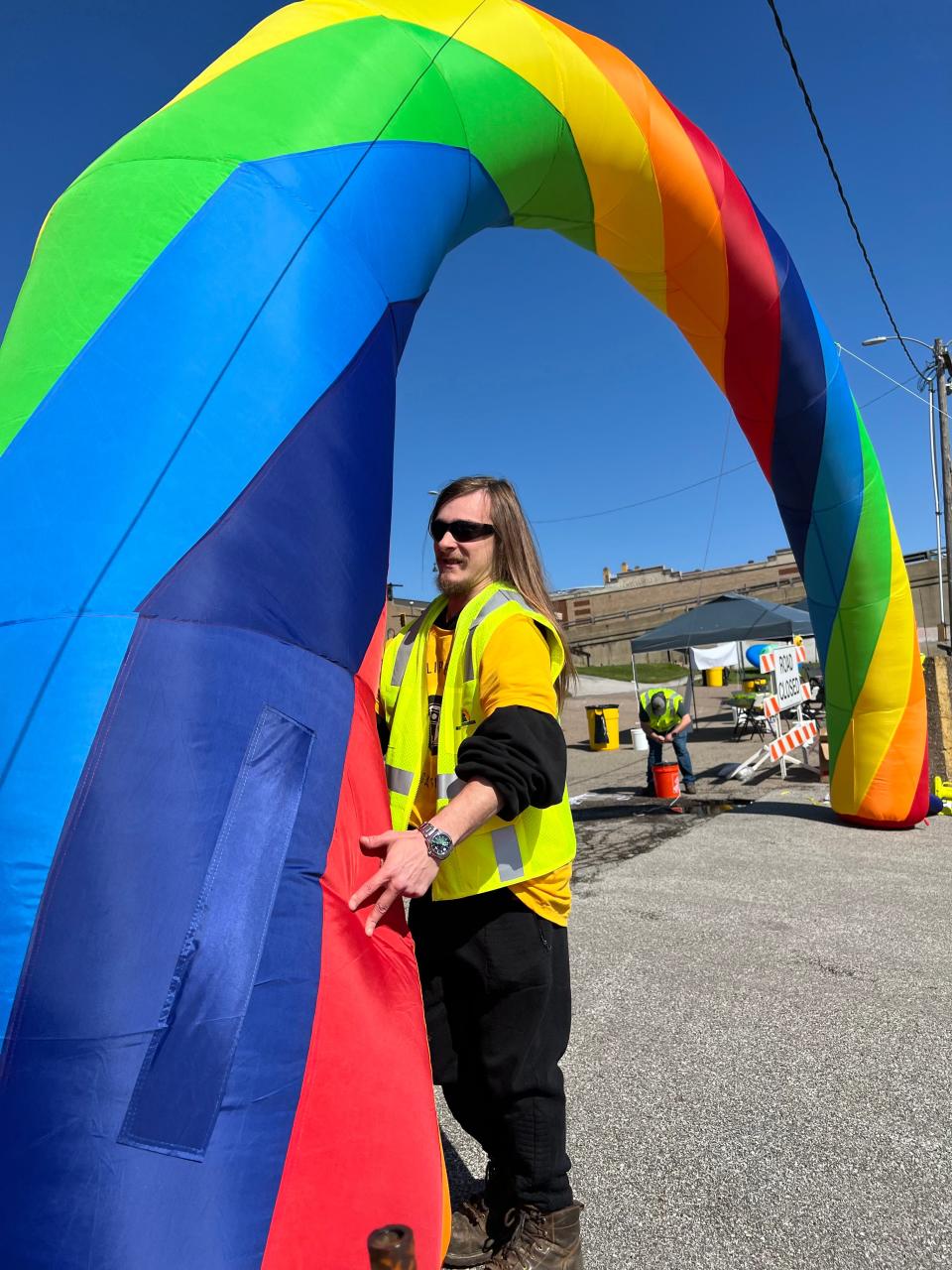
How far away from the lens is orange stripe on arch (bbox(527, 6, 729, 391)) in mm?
3943

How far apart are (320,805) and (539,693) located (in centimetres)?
55

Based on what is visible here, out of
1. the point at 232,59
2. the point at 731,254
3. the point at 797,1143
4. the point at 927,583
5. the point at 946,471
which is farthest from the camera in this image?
the point at 927,583

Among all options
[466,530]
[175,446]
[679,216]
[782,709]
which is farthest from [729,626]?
[175,446]

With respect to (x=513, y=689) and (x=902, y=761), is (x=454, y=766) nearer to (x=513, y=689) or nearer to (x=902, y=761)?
(x=513, y=689)

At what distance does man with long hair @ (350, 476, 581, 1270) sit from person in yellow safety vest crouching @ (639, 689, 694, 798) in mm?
7850

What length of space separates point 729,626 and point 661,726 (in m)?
6.05

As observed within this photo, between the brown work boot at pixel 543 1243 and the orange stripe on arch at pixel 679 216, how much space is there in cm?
421

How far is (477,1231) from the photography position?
2.12 m

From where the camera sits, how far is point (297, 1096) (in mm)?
1377

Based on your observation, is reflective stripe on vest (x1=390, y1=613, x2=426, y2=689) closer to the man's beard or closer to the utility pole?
the man's beard

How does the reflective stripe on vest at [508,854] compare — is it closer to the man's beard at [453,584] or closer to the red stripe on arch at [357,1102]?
the red stripe on arch at [357,1102]

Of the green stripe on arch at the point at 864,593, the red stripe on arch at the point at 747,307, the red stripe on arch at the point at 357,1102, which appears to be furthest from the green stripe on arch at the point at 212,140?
the green stripe on arch at the point at 864,593

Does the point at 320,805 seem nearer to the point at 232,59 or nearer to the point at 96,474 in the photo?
the point at 96,474

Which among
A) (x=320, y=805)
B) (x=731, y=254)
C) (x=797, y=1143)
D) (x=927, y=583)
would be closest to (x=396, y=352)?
(x=320, y=805)
